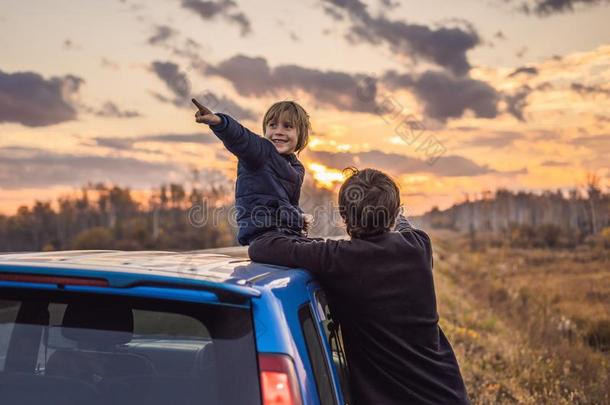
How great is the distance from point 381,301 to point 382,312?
5 centimetres

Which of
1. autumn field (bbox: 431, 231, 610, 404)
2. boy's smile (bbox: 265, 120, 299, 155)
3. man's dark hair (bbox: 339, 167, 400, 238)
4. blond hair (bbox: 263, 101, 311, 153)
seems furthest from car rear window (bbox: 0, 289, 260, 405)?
autumn field (bbox: 431, 231, 610, 404)

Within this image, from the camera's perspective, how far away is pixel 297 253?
3.38 metres

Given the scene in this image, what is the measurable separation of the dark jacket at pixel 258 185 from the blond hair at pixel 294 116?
1.33ft

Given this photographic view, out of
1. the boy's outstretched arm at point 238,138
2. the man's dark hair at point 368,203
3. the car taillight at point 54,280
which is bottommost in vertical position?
the car taillight at point 54,280

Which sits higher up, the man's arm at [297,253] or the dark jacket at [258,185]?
the dark jacket at [258,185]

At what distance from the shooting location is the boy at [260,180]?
165 inches

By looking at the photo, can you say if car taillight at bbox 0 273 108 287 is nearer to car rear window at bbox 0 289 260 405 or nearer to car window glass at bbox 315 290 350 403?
car rear window at bbox 0 289 260 405

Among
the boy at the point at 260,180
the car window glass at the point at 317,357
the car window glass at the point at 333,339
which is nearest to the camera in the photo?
the car window glass at the point at 317,357

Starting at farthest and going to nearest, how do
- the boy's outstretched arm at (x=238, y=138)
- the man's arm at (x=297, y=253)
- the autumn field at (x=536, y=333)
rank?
the autumn field at (x=536, y=333) → the boy's outstretched arm at (x=238, y=138) → the man's arm at (x=297, y=253)

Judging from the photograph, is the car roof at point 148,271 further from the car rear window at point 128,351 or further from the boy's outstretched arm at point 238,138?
the boy's outstretched arm at point 238,138

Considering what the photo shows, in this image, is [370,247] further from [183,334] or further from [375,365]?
[183,334]

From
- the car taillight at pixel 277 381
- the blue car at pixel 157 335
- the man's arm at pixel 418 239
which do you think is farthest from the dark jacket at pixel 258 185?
the car taillight at pixel 277 381

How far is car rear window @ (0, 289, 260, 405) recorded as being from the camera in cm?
255

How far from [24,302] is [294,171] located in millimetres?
2210
